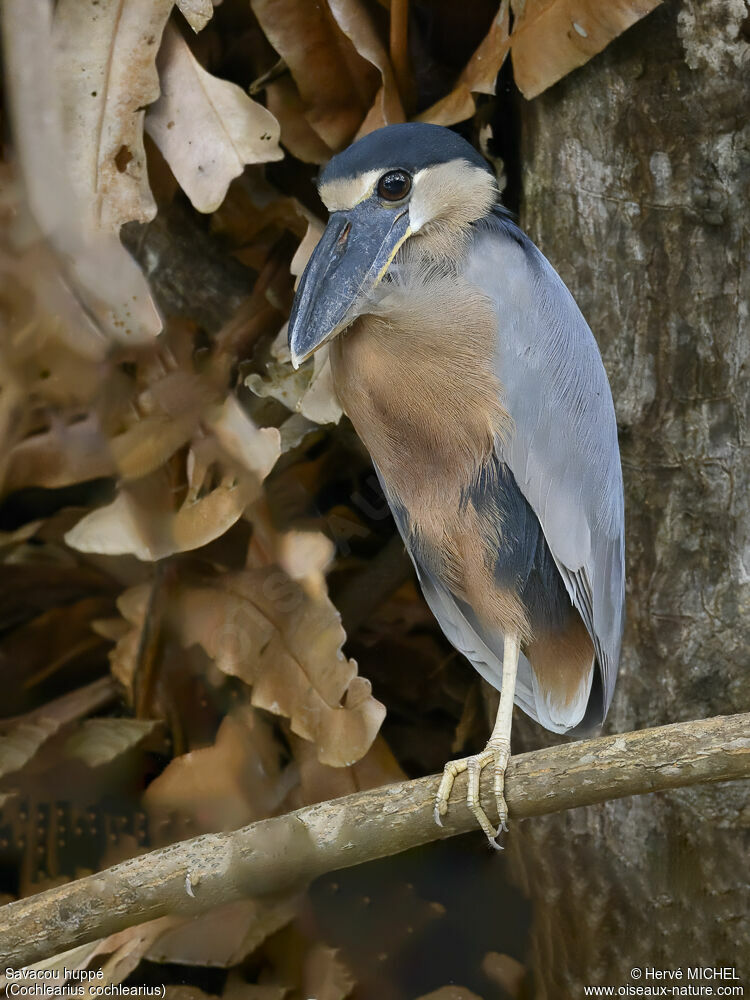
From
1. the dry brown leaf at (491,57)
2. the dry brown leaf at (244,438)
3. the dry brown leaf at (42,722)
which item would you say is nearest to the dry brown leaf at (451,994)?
the dry brown leaf at (42,722)

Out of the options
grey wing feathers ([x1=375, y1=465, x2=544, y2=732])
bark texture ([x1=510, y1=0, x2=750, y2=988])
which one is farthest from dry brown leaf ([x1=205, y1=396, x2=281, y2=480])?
bark texture ([x1=510, y1=0, x2=750, y2=988])

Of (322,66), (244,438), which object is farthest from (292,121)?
(244,438)

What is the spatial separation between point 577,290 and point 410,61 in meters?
0.53

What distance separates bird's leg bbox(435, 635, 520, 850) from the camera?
116 centimetres

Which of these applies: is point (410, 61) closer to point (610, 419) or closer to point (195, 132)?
point (195, 132)

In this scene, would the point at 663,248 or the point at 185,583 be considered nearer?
the point at 663,248

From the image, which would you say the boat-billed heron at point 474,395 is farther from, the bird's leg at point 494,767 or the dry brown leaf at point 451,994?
the dry brown leaf at point 451,994

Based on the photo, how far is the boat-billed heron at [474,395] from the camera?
1146mm

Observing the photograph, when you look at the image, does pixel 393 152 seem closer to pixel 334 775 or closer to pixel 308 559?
pixel 308 559

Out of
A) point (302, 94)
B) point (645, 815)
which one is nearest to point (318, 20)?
point (302, 94)

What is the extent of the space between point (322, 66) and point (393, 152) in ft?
1.98

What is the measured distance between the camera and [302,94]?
5.38ft

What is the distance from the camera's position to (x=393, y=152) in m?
1.14

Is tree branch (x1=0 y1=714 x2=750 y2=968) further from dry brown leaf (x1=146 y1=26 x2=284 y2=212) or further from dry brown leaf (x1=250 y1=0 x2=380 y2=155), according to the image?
dry brown leaf (x1=250 y1=0 x2=380 y2=155)
